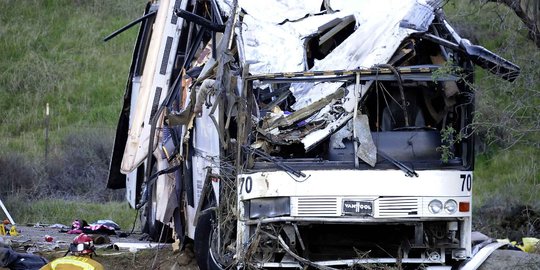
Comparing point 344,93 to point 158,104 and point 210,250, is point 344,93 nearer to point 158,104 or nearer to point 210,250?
point 210,250

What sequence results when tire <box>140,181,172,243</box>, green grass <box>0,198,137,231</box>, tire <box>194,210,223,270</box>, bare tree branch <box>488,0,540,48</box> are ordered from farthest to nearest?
1. green grass <box>0,198,137,231</box>
2. tire <box>140,181,172,243</box>
3. bare tree branch <box>488,0,540,48</box>
4. tire <box>194,210,223,270</box>

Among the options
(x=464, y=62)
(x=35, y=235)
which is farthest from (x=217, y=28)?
(x=35, y=235)

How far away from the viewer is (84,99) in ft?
107

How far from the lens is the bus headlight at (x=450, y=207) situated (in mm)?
10078

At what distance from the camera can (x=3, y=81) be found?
34.1 metres

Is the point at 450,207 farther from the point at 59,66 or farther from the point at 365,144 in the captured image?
the point at 59,66

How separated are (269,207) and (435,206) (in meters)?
1.47

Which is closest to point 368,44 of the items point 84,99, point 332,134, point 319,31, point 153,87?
point 319,31

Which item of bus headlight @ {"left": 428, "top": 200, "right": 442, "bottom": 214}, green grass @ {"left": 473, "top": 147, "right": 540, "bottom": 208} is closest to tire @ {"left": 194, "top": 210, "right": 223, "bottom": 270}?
bus headlight @ {"left": 428, "top": 200, "right": 442, "bottom": 214}

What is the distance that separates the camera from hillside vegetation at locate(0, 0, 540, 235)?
41.2 ft

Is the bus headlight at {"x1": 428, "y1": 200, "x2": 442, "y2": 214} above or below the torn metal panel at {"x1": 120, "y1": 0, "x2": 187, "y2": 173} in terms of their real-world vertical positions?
below

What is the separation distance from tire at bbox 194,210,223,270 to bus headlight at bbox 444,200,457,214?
234 cm

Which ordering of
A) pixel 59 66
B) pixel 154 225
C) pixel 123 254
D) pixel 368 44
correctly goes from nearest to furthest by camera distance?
pixel 368 44 → pixel 123 254 → pixel 154 225 → pixel 59 66

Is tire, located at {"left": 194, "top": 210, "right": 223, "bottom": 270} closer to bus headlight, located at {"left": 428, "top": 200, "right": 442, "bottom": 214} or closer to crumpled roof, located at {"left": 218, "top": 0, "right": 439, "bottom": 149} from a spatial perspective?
crumpled roof, located at {"left": 218, "top": 0, "right": 439, "bottom": 149}
